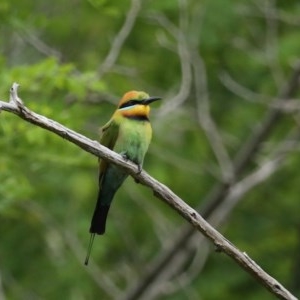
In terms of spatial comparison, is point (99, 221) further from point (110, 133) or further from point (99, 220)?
point (110, 133)

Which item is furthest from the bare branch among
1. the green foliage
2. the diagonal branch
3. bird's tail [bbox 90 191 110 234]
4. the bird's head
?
the diagonal branch

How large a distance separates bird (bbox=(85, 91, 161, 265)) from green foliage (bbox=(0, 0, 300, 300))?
292 cm

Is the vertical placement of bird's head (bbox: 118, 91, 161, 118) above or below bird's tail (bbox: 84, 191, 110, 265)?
above

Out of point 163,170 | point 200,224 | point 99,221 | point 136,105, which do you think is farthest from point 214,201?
point 200,224

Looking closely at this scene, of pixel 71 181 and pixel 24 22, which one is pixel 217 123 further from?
pixel 24 22

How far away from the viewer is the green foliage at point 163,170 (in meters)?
8.70

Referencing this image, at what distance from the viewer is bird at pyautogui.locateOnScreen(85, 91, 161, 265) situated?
16.5 feet

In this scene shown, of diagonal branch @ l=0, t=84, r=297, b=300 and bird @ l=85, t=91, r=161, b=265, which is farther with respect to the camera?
bird @ l=85, t=91, r=161, b=265

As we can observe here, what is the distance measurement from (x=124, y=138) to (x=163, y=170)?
3918 millimetres

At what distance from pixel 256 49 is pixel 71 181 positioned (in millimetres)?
1786

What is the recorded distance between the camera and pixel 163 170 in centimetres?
899

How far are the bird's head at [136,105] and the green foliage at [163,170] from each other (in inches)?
114

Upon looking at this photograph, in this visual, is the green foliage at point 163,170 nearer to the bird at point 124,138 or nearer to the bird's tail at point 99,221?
the bird at point 124,138

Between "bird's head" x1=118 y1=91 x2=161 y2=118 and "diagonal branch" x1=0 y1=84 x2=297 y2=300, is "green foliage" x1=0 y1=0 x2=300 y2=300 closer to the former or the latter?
"bird's head" x1=118 y1=91 x2=161 y2=118
